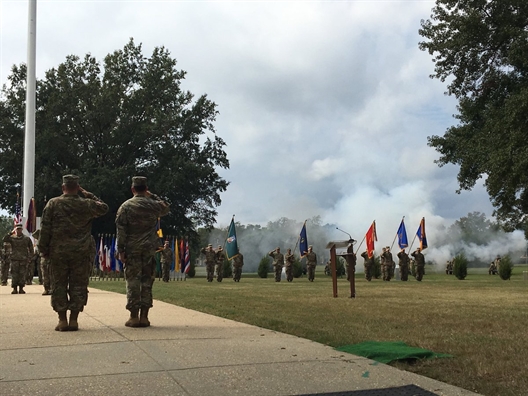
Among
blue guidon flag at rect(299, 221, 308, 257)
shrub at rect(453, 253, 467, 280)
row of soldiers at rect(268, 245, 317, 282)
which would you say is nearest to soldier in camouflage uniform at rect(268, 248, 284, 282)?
row of soldiers at rect(268, 245, 317, 282)

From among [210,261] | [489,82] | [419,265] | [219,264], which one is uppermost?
[489,82]

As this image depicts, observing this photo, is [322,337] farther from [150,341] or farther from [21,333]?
[21,333]

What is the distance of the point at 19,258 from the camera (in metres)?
16.7

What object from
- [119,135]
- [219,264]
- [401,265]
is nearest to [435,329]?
[219,264]

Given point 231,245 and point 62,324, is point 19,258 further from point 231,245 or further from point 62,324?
point 231,245

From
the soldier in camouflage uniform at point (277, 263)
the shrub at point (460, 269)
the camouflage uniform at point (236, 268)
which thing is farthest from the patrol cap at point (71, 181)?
the shrub at point (460, 269)

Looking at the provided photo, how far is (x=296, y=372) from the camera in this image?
507 cm

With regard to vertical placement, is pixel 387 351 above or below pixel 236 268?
below

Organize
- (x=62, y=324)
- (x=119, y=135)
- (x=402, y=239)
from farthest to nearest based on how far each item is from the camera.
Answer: (x=119, y=135), (x=402, y=239), (x=62, y=324)

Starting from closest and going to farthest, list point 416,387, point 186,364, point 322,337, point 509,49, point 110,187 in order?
point 416,387 → point 186,364 → point 322,337 → point 509,49 → point 110,187

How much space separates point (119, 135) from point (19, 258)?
30.8 metres

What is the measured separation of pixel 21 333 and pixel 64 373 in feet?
9.09

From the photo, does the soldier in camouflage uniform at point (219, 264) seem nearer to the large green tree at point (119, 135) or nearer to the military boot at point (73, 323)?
the large green tree at point (119, 135)

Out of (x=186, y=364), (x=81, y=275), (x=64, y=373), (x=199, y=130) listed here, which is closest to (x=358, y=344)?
(x=186, y=364)
